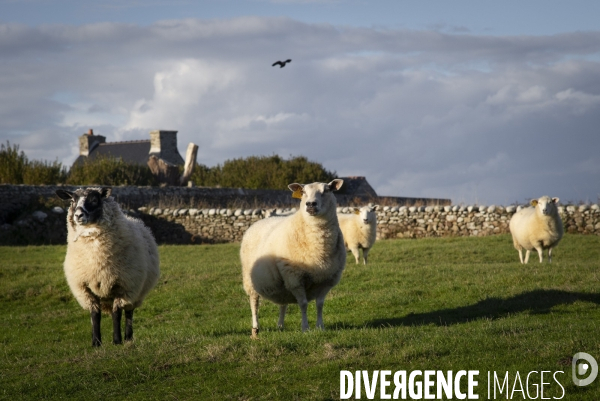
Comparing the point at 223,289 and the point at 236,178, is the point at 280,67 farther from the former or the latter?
the point at 236,178

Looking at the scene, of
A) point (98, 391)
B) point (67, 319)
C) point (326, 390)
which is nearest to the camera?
point (326, 390)

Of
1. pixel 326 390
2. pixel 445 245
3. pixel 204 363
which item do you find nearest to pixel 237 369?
pixel 204 363

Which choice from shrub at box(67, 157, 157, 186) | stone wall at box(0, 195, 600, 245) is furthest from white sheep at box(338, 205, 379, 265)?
shrub at box(67, 157, 157, 186)

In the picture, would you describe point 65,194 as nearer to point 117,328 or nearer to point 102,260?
point 102,260

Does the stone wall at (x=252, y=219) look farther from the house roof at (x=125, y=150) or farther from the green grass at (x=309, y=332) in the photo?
the house roof at (x=125, y=150)

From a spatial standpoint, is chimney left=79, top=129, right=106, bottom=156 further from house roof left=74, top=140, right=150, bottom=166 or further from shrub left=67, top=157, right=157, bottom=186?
shrub left=67, top=157, right=157, bottom=186

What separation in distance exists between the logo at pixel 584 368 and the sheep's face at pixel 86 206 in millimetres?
6848

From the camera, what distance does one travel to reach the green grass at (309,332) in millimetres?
7238

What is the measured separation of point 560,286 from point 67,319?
34.3ft

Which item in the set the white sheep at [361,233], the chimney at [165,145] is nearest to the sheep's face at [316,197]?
the white sheep at [361,233]

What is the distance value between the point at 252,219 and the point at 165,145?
2658 centimetres

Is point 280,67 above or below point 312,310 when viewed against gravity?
Answer: above

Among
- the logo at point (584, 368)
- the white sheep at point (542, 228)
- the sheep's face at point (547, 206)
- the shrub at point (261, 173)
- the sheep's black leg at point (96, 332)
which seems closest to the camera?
the logo at point (584, 368)

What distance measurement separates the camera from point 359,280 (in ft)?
52.0
